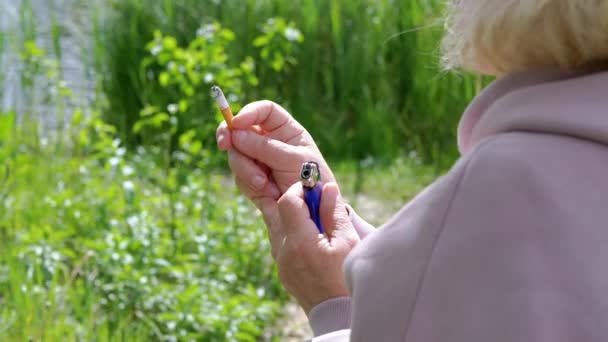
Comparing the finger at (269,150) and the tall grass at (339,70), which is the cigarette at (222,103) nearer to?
the finger at (269,150)

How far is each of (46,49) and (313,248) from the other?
475 cm

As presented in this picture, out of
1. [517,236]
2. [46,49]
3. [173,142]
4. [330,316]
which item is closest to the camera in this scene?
[517,236]

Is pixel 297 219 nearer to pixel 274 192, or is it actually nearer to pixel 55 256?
pixel 274 192

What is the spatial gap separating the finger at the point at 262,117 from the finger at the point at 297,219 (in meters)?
0.33

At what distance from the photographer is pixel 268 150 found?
6.04 ft

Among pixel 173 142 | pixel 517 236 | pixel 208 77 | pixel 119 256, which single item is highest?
pixel 517 236

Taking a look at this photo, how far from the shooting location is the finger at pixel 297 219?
1.56 meters

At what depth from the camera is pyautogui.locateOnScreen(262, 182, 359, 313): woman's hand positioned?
1552 mm

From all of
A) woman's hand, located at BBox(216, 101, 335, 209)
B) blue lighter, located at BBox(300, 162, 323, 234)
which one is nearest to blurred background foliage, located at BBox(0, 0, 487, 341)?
woman's hand, located at BBox(216, 101, 335, 209)

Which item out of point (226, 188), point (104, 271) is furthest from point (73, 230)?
point (226, 188)

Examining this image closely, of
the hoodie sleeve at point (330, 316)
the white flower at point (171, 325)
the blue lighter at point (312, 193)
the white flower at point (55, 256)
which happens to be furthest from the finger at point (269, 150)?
the white flower at point (55, 256)

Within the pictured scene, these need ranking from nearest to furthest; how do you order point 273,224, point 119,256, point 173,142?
point 273,224 → point 119,256 → point 173,142

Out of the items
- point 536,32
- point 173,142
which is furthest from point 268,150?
point 173,142

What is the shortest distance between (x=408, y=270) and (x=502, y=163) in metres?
0.15
